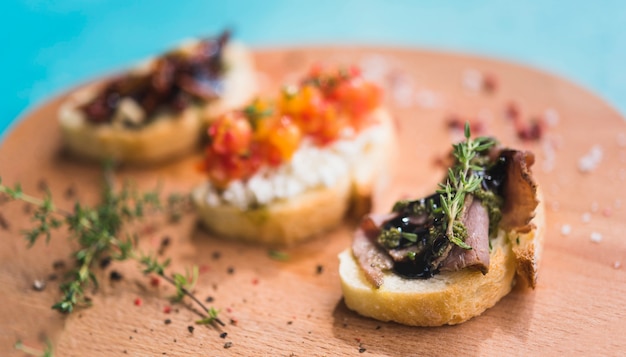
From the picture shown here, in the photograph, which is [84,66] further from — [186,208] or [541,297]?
[541,297]

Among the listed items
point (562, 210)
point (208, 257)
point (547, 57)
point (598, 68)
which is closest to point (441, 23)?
point (547, 57)

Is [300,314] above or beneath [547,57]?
beneath

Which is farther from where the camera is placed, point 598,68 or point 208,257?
point 598,68

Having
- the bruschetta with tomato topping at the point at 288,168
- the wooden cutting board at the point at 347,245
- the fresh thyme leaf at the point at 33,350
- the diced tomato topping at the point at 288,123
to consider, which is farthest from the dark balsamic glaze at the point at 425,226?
the fresh thyme leaf at the point at 33,350

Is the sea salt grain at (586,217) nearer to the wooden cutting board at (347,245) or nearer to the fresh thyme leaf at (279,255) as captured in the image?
the wooden cutting board at (347,245)

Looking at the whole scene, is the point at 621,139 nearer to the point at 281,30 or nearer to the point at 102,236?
the point at 102,236

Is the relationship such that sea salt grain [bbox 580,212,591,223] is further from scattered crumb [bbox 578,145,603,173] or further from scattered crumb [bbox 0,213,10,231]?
scattered crumb [bbox 0,213,10,231]
